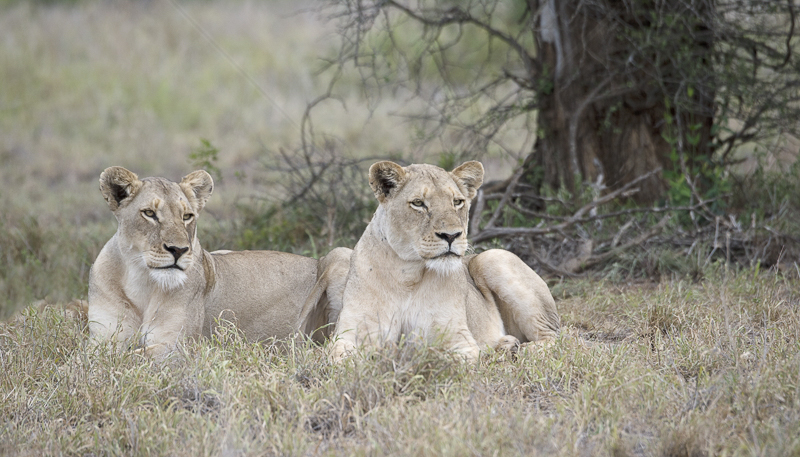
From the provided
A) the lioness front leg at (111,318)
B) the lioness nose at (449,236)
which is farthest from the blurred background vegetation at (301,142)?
the lioness nose at (449,236)

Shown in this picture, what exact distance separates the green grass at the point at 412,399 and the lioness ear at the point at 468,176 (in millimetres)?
810

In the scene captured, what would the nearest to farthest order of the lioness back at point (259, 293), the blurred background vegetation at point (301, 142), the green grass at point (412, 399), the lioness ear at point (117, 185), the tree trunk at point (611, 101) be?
1. the green grass at point (412, 399)
2. the lioness ear at point (117, 185)
3. the lioness back at point (259, 293)
4. the blurred background vegetation at point (301, 142)
5. the tree trunk at point (611, 101)

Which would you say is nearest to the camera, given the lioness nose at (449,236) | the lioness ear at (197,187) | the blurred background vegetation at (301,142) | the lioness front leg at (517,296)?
the lioness nose at (449,236)

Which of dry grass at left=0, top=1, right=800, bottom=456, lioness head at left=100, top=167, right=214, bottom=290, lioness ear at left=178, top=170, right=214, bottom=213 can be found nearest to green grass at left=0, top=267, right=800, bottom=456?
dry grass at left=0, top=1, right=800, bottom=456

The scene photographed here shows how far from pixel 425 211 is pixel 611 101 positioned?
12.1 feet

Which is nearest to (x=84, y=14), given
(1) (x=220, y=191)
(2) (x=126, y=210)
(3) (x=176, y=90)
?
(3) (x=176, y=90)

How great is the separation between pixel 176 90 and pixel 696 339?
534 inches

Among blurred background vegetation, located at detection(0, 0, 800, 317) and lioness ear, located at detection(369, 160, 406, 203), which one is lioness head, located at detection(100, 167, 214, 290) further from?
blurred background vegetation, located at detection(0, 0, 800, 317)

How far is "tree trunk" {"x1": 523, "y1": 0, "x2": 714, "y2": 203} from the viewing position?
662cm

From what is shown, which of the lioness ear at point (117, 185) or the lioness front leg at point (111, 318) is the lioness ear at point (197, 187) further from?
the lioness front leg at point (111, 318)

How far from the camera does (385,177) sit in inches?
148

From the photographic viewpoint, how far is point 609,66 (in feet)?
22.0

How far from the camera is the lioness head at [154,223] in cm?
373

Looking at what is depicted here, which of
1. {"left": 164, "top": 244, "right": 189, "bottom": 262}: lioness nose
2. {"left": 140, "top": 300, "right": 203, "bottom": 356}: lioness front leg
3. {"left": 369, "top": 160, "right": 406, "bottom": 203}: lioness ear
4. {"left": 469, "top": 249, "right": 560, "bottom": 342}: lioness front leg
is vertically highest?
{"left": 369, "top": 160, "right": 406, "bottom": 203}: lioness ear
